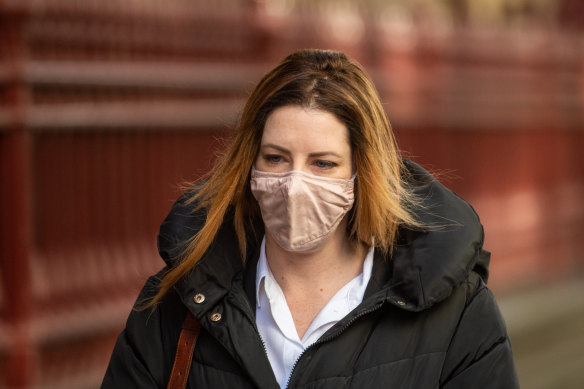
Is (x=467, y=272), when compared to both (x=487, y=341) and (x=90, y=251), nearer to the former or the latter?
(x=487, y=341)

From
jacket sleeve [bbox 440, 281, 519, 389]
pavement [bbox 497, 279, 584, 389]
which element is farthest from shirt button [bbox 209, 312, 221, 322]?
pavement [bbox 497, 279, 584, 389]

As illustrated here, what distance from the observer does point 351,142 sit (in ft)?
9.09

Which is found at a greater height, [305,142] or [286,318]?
[305,142]

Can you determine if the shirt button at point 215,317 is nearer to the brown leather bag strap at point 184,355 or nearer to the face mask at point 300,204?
the brown leather bag strap at point 184,355

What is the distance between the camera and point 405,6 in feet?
40.9

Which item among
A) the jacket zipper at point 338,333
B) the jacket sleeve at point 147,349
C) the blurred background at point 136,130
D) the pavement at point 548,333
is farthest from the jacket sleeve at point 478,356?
the pavement at point 548,333

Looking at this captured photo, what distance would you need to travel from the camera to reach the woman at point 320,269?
263 centimetres

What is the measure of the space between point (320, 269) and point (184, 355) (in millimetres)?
472

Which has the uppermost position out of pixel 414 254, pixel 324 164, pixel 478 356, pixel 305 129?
pixel 305 129

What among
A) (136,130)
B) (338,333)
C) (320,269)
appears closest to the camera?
(338,333)

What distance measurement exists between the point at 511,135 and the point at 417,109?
67.2 inches

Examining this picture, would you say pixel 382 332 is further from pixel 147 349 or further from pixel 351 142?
pixel 147 349

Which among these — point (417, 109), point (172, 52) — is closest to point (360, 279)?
point (172, 52)

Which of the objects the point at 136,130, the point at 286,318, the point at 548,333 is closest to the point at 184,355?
the point at 286,318
